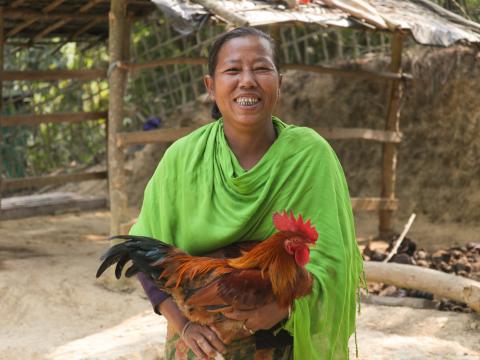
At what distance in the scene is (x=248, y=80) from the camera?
8.41 ft

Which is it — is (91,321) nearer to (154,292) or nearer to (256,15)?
(256,15)

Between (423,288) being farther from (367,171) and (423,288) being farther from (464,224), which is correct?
(367,171)

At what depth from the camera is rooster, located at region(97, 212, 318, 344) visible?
7.66ft

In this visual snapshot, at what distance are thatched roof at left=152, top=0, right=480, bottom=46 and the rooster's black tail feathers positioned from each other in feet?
11.1

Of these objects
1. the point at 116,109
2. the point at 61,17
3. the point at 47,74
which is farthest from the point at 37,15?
the point at 116,109

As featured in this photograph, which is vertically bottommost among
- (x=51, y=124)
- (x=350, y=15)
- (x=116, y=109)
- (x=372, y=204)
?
(x=51, y=124)

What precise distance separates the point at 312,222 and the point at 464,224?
6.86m

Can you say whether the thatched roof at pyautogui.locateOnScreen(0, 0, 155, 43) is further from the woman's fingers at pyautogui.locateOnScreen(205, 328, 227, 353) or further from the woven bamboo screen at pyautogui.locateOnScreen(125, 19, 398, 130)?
the woman's fingers at pyautogui.locateOnScreen(205, 328, 227, 353)

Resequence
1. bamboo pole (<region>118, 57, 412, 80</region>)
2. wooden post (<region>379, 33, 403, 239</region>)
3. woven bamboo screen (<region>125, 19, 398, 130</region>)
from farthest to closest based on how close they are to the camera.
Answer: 1. woven bamboo screen (<region>125, 19, 398, 130</region>)
2. wooden post (<region>379, 33, 403, 239</region>)
3. bamboo pole (<region>118, 57, 412, 80</region>)

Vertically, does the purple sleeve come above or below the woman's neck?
below

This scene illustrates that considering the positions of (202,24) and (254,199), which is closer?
(254,199)

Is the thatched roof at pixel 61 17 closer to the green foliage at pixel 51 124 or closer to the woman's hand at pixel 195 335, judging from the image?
the green foliage at pixel 51 124

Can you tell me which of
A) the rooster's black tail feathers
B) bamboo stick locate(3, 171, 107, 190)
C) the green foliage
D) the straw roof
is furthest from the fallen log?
the green foliage

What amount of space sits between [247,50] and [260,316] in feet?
2.71
